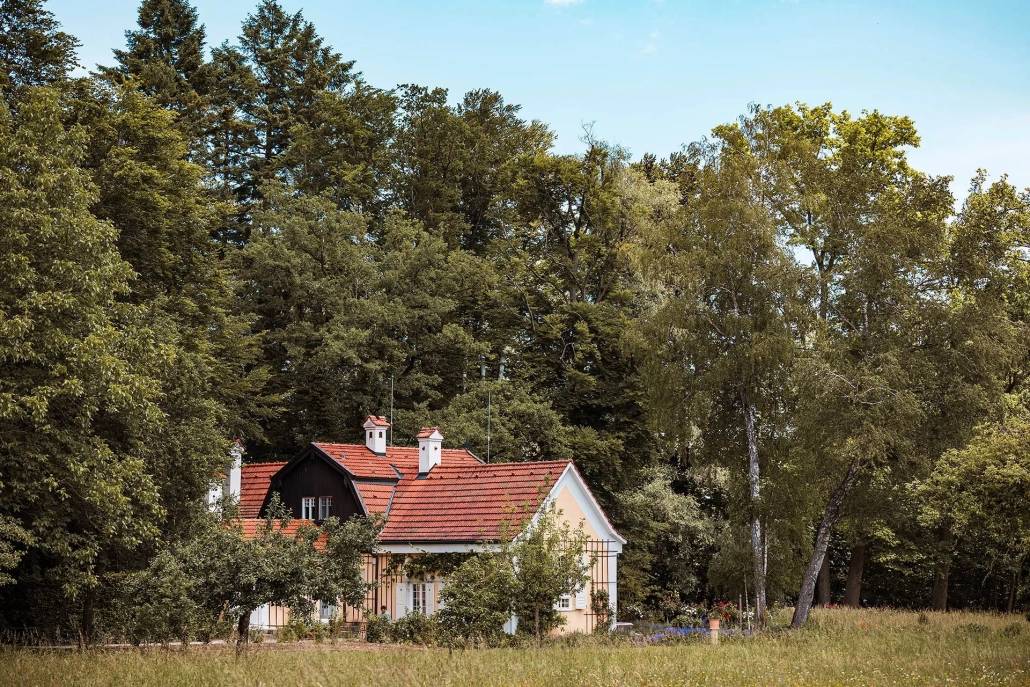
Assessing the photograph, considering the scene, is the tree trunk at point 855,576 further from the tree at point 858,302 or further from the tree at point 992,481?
the tree at point 992,481

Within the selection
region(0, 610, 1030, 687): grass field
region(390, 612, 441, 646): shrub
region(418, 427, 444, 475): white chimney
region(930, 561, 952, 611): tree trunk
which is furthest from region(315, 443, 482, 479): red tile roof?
region(930, 561, 952, 611): tree trunk

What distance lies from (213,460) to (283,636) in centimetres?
579

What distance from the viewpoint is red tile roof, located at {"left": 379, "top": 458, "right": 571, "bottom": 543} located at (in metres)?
30.5

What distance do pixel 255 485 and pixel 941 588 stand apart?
80.0 ft

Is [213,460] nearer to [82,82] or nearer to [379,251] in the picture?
[82,82]

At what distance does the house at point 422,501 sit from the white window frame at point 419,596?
3cm

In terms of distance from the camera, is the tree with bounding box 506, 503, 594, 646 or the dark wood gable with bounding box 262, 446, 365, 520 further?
the dark wood gable with bounding box 262, 446, 365, 520

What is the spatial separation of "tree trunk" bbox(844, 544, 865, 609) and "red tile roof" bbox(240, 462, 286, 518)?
21.2 metres

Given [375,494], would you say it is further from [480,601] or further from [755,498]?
[480,601]

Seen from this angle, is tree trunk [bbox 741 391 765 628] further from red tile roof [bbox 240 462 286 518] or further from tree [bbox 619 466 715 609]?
red tile roof [bbox 240 462 286 518]

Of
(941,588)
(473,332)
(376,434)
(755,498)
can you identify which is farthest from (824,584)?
(376,434)

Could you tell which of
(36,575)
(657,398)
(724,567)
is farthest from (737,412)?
(36,575)

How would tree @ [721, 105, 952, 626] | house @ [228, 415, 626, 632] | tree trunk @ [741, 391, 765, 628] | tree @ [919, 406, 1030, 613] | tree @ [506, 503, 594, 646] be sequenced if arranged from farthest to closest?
house @ [228, 415, 626, 632], tree trunk @ [741, 391, 765, 628], tree @ [721, 105, 952, 626], tree @ [506, 503, 594, 646], tree @ [919, 406, 1030, 613]

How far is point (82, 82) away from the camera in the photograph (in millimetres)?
30406
